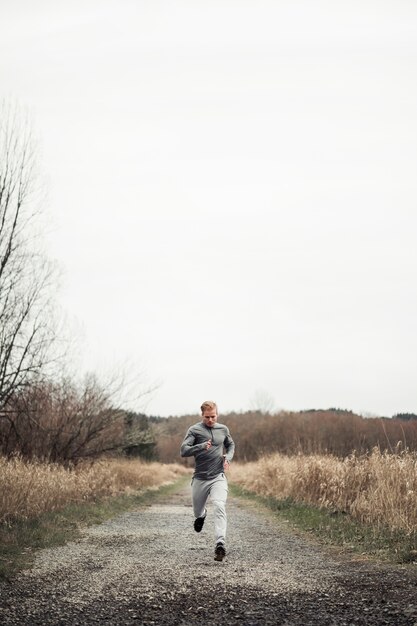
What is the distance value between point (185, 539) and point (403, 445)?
193 inches

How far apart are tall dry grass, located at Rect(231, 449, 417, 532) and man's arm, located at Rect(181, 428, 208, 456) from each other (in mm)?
3606

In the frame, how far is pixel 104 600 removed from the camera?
240 inches

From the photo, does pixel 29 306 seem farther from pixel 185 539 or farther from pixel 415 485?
pixel 415 485

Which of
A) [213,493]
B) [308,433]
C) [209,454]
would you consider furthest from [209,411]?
[308,433]

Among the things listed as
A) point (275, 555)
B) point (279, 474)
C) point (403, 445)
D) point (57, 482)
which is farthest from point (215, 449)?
point (279, 474)

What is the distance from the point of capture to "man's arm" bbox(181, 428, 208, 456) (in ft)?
30.1

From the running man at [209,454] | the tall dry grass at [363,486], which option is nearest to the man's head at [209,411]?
the running man at [209,454]

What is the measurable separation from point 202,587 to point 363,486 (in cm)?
746

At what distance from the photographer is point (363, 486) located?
43.7 ft

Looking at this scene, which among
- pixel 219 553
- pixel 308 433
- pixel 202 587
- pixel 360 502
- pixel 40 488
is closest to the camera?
pixel 202 587

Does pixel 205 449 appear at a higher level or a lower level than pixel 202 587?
higher

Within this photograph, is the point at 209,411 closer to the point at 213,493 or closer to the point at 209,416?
the point at 209,416

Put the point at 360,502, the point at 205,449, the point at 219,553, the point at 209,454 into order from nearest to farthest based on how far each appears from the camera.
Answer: the point at 219,553, the point at 205,449, the point at 209,454, the point at 360,502

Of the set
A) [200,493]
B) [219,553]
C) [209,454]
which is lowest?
[219,553]
